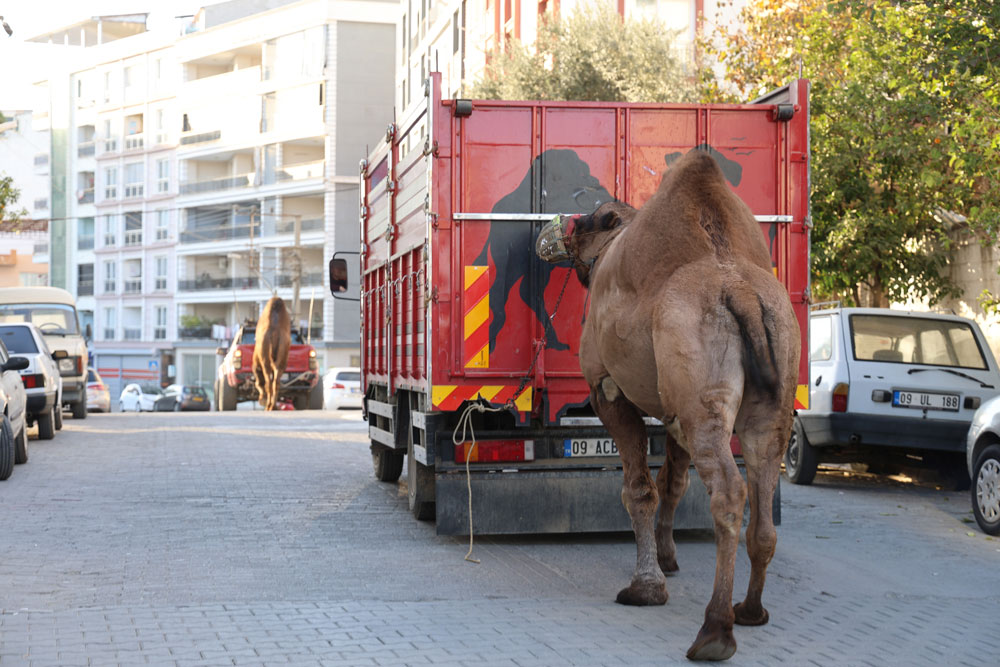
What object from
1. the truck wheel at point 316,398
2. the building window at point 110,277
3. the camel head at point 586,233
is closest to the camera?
the camel head at point 586,233

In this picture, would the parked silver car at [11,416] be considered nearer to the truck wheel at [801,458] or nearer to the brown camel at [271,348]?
the truck wheel at [801,458]

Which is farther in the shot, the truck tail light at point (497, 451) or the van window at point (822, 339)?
the van window at point (822, 339)

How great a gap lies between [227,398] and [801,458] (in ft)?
69.2

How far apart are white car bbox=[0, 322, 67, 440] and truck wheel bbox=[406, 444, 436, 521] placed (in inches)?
399

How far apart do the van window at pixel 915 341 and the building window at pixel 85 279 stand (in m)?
70.3

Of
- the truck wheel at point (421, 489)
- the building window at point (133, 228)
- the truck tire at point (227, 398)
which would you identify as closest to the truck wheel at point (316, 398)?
the truck tire at point (227, 398)

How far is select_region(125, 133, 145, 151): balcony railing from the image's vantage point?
7444 centimetres

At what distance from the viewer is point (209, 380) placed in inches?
2800

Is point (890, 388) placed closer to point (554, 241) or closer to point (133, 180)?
point (554, 241)

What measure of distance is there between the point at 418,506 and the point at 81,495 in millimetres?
3905

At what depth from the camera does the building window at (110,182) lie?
76.4 metres

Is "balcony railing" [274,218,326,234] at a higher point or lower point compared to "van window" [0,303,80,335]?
higher

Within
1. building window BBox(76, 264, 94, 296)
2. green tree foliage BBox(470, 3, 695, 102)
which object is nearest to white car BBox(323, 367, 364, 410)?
green tree foliage BBox(470, 3, 695, 102)

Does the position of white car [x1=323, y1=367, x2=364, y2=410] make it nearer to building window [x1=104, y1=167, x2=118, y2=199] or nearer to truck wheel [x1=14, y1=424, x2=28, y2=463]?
truck wheel [x1=14, y1=424, x2=28, y2=463]
